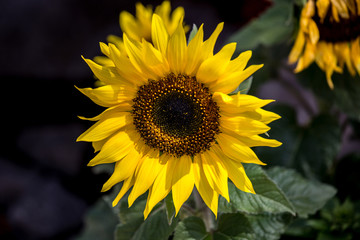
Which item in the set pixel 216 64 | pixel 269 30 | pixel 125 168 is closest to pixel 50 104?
pixel 269 30

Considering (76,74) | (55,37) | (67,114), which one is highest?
(55,37)

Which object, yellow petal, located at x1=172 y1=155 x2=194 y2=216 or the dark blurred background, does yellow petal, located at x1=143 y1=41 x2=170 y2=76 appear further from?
the dark blurred background

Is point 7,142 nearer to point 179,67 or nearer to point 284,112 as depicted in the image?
point 284,112

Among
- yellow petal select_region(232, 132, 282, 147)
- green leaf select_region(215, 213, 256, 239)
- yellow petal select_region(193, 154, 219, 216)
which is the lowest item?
green leaf select_region(215, 213, 256, 239)

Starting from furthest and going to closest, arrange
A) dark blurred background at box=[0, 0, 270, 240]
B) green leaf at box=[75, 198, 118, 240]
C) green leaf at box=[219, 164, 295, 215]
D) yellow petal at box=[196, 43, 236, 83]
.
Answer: dark blurred background at box=[0, 0, 270, 240] < green leaf at box=[75, 198, 118, 240] < green leaf at box=[219, 164, 295, 215] < yellow petal at box=[196, 43, 236, 83]

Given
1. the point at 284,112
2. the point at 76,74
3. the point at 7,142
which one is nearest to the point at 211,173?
the point at 284,112

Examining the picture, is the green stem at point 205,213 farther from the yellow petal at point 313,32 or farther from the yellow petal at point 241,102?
the yellow petal at point 313,32

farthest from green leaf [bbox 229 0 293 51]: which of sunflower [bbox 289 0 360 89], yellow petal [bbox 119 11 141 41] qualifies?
yellow petal [bbox 119 11 141 41]
